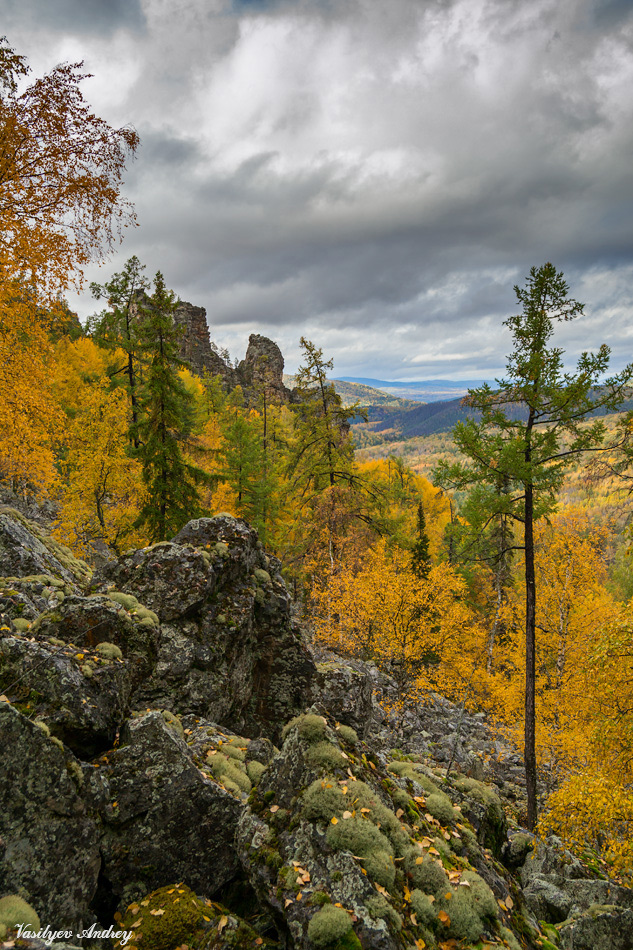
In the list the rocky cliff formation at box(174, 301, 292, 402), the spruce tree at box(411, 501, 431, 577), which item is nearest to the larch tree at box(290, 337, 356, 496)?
the spruce tree at box(411, 501, 431, 577)

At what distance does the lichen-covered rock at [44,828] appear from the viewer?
470 centimetres

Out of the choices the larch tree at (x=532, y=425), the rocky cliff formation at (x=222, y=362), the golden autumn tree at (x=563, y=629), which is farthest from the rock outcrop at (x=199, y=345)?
the larch tree at (x=532, y=425)

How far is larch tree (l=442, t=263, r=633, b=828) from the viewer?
11.7 metres

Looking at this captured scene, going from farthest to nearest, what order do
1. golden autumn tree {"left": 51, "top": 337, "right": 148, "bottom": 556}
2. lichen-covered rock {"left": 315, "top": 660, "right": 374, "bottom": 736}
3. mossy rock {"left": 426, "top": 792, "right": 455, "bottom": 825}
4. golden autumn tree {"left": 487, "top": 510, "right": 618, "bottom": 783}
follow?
golden autumn tree {"left": 51, "top": 337, "right": 148, "bottom": 556} → golden autumn tree {"left": 487, "top": 510, "right": 618, "bottom": 783} → lichen-covered rock {"left": 315, "top": 660, "right": 374, "bottom": 736} → mossy rock {"left": 426, "top": 792, "right": 455, "bottom": 825}

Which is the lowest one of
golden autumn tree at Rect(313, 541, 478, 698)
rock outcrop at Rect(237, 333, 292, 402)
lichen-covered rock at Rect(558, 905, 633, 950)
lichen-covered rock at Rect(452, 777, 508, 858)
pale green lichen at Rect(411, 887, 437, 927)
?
golden autumn tree at Rect(313, 541, 478, 698)

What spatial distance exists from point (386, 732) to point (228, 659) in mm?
12492

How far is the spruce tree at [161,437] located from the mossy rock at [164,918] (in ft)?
50.8

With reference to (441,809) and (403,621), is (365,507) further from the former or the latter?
(441,809)

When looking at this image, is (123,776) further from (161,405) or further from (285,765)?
(161,405)

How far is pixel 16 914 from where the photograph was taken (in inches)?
153

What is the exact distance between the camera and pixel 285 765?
6.27 metres

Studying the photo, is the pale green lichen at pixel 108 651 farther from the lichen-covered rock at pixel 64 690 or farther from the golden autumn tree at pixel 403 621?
the golden autumn tree at pixel 403 621

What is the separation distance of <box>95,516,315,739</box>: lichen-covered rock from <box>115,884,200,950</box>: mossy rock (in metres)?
4.76

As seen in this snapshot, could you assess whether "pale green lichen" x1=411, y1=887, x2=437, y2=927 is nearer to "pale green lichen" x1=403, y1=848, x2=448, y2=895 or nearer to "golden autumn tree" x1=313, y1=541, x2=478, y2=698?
"pale green lichen" x1=403, y1=848, x2=448, y2=895
